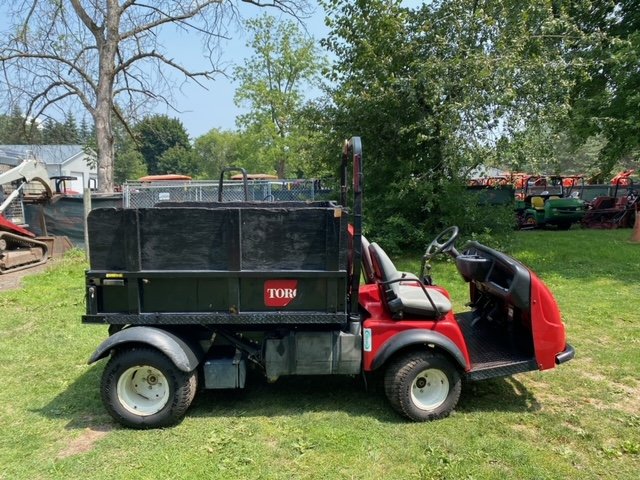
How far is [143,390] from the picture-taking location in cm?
373

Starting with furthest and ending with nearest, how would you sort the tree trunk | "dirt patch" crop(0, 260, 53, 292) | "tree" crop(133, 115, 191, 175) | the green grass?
1. "tree" crop(133, 115, 191, 175)
2. the tree trunk
3. "dirt patch" crop(0, 260, 53, 292)
4. the green grass

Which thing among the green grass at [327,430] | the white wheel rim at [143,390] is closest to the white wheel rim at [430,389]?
the green grass at [327,430]

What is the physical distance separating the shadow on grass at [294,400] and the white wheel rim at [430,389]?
21cm

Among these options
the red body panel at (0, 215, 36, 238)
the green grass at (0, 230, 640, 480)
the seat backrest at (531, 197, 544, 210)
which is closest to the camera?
the green grass at (0, 230, 640, 480)

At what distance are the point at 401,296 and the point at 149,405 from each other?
2.04 meters

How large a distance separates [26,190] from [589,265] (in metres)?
13.1

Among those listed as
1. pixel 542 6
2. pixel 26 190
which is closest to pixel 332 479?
pixel 542 6

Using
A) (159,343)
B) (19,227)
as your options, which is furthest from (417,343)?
(19,227)

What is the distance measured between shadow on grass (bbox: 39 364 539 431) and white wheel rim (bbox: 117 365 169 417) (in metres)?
0.26

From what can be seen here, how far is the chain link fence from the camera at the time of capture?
12.2 metres

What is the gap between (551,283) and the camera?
27.1 feet

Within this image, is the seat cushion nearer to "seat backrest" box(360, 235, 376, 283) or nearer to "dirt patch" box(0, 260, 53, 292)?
"seat backrest" box(360, 235, 376, 283)

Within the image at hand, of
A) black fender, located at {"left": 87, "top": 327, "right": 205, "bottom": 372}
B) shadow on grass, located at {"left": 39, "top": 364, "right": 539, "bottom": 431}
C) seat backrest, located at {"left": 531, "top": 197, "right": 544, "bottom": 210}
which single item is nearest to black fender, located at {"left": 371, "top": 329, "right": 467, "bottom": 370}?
shadow on grass, located at {"left": 39, "top": 364, "right": 539, "bottom": 431}

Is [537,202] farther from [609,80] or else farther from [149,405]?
[149,405]
